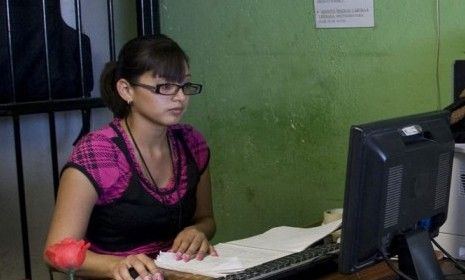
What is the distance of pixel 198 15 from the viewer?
303cm

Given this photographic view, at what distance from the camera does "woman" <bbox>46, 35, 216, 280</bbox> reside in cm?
213

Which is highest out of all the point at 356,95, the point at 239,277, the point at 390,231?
the point at 356,95

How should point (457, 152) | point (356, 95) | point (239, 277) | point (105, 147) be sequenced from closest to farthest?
1. point (239, 277)
2. point (457, 152)
3. point (105, 147)
4. point (356, 95)

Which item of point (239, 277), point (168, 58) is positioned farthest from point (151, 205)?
point (239, 277)

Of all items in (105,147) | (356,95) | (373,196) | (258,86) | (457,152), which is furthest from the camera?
(258,86)

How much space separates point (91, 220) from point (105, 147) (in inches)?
8.3

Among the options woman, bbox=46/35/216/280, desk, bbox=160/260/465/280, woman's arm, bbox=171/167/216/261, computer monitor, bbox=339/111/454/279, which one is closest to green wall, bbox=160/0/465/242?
woman's arm, bbox=171/167/216/261

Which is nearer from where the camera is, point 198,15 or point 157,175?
point 157,175

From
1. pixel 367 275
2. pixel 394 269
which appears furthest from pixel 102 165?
pixel 394 269

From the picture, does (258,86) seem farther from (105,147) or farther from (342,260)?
(342,260)

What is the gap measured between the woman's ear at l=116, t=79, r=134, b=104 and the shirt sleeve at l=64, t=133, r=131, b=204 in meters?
0.13

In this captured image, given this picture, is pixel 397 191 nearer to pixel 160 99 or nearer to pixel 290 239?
pixel 290 239

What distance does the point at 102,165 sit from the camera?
7.13ft

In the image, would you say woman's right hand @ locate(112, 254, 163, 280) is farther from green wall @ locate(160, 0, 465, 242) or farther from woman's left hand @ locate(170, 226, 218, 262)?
green wall @ locate(160, 0, 465, 242)
